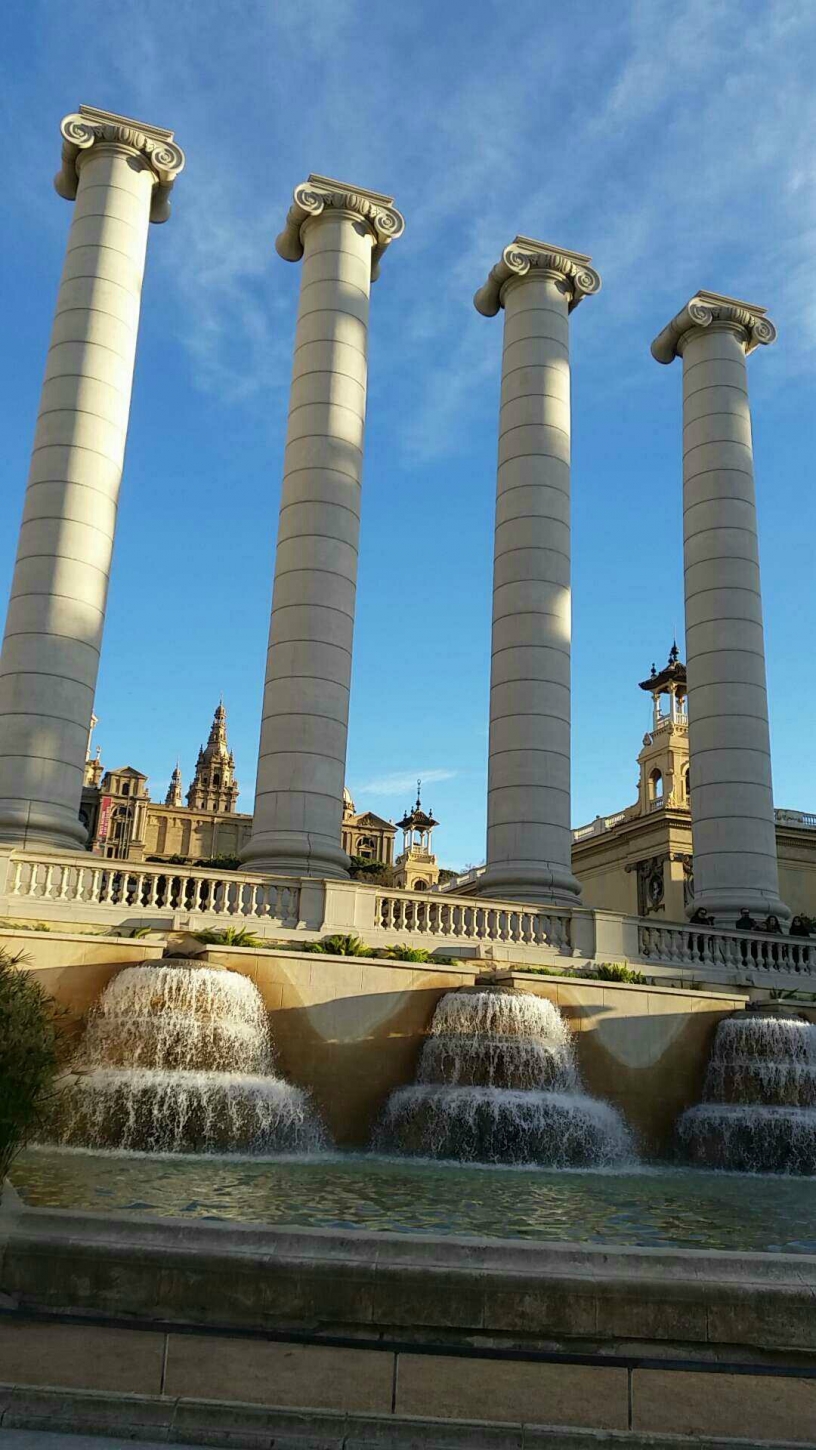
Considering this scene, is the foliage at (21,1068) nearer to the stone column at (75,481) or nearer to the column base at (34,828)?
the column base at (34,828)

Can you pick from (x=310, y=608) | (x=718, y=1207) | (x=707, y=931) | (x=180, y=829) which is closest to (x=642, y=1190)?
(x=718, y=1207)

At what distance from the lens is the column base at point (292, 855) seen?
34062 millimetres

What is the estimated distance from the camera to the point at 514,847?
37.6 meters

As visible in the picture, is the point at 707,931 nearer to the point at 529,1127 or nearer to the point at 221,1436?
the point at 529,1127

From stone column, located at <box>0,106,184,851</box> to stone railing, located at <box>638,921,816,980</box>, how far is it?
16.1 metres

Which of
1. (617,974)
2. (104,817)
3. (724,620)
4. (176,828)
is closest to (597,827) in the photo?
(724,620)

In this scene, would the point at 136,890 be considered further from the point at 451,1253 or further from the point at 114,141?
the point at 114,141

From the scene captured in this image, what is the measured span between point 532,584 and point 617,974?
15381 millimetres

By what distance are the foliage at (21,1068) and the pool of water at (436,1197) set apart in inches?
38.7

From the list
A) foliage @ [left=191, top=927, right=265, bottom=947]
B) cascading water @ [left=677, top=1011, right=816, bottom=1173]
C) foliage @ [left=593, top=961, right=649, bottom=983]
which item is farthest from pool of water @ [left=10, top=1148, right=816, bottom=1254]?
foliage @ [left=593, top=961, right=649, bottom=983]

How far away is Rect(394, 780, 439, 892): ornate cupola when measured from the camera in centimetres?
14762

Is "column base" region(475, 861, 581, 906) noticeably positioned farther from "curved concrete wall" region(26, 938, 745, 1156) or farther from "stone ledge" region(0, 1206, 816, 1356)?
"stone ledge" region(0, 1206, 816, 1356)

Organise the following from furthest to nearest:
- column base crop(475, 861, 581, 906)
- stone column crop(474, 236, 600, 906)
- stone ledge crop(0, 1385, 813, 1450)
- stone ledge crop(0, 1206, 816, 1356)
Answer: stone column crop(474, 236, 600, 906) → column base crop(475, 861, 581, 906) → stone ledge crop(0, 1206, 816, 1356) → stone ledge crop(0, 1385, 813, 1450)

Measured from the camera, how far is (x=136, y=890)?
28938 millimetres
